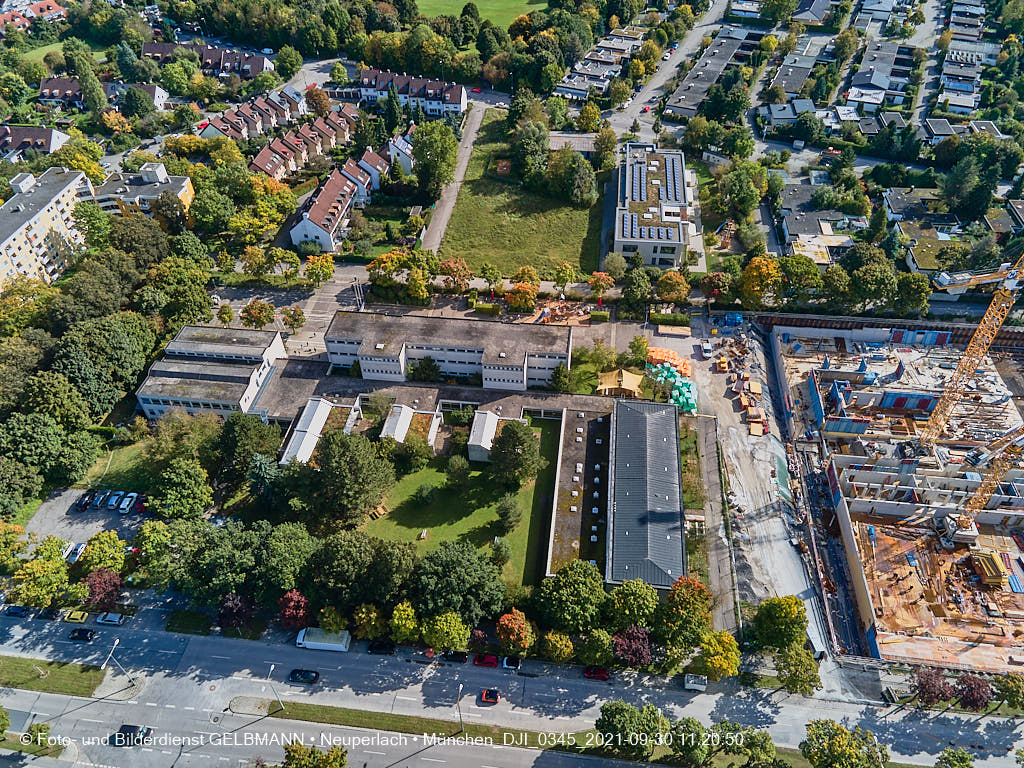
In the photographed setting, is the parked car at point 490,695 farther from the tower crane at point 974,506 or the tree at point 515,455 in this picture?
the tower crane at point 974,506

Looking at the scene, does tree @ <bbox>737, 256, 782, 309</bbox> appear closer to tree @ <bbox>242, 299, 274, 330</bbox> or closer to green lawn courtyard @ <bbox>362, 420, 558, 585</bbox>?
green lawn courtyard @ <bbox>362, 420, 558, 585</bbox>

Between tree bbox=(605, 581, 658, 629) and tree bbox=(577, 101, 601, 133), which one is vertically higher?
tree bbox=(577, 101, 601, 133)

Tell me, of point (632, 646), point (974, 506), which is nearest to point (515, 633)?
point (632, 646)

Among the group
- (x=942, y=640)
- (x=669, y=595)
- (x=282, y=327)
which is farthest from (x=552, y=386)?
(x=942, y=640)

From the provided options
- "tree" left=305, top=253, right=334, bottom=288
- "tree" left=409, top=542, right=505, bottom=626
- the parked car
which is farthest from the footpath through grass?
"tree" left=305, top=253, right=334, bottom=288

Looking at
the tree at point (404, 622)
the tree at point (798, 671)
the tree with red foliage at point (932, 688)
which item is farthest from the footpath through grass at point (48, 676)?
the tree with red foliage at point (932, 688)
